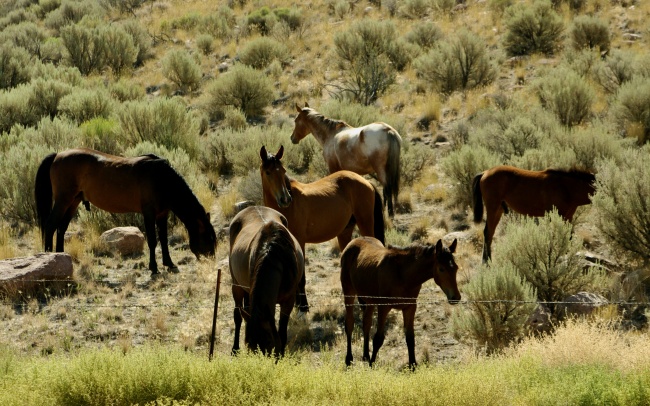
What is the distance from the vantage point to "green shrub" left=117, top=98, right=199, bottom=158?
1997cm

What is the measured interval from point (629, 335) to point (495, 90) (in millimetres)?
15445

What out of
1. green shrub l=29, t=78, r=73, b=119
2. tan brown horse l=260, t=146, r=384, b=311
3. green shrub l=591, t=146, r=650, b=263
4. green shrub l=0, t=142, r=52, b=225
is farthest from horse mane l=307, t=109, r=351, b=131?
green shrub l=29, t=78, r=73, b=119

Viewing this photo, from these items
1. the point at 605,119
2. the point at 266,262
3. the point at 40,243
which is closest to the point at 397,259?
the point at 266,262

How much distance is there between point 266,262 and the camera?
28.0 feet

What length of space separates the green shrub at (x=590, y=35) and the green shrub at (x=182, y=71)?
12743 mm

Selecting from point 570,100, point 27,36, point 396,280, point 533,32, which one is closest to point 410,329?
point 396,280

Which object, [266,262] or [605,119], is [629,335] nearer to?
[266,262]

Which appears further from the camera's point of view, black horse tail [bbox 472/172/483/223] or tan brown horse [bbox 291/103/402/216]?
tan brown horse [bbox 291/103/402/216]

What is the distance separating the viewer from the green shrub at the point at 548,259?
10.9 m

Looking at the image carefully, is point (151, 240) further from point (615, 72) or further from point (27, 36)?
point (27, 36)

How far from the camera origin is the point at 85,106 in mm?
23000

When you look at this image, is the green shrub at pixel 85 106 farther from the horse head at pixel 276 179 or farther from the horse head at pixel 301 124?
the horse head at pixel 276 179

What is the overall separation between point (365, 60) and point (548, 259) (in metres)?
16.6

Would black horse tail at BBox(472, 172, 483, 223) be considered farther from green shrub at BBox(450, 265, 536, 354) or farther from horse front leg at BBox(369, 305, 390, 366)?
horse front leg at BBox(369, 305, 390, 366)
